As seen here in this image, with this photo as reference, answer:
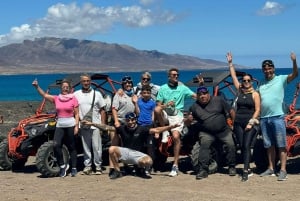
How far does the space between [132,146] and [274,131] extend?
2.31m

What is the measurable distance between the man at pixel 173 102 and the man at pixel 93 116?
3.26 ft

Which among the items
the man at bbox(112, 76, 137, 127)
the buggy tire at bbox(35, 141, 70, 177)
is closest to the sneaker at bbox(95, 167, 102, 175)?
the buggy tire at bbox(35, 141, 70, 177)

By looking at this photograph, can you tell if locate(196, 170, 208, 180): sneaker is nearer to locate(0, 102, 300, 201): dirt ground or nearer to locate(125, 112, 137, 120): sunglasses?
locate(0, 102, 300, 201): dirt ground

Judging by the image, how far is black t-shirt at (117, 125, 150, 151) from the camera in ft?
30.5

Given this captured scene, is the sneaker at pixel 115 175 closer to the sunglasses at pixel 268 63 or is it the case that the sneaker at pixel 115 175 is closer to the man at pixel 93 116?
the man at pixel 93 116

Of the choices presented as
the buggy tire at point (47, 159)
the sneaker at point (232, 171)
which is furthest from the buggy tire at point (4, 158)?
the sneaker at point (232, 171)

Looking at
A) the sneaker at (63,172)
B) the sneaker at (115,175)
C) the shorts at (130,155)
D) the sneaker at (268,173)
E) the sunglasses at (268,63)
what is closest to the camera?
the sunglasses at (268,63)

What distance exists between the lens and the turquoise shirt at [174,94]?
31.2 ft

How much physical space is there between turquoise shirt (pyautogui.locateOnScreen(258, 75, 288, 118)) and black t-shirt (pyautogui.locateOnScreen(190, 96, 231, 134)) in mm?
666

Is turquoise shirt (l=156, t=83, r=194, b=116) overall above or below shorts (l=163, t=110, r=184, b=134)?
above

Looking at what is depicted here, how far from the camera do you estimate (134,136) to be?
9328 mm

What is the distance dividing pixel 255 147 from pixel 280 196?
1.89m

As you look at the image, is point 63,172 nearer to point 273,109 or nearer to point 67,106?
point 67,106

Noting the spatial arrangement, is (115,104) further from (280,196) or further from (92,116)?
(280,196)
